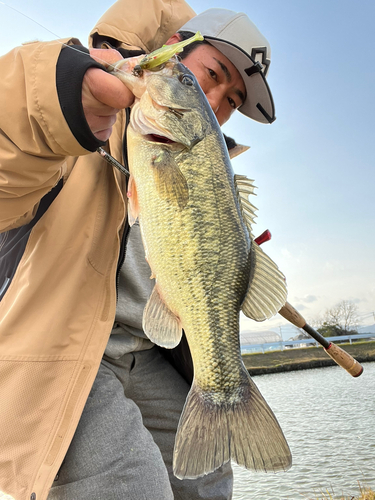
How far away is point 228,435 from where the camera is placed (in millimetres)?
1872

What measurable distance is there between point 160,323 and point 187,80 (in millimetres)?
1262

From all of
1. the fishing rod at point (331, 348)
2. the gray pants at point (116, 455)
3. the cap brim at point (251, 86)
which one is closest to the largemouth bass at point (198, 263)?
the gray pants at point (116, 455)

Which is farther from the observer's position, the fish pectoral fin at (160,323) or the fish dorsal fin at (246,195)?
the fish dorsal fin at (246,195)

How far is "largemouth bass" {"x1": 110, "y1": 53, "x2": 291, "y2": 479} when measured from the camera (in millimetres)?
1875

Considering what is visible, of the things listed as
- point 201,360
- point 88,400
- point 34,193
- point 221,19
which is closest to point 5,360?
point 88,400

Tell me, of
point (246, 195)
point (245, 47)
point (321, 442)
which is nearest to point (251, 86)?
point (245, 47)

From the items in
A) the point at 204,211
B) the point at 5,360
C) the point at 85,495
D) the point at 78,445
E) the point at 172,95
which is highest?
the point at 172,95

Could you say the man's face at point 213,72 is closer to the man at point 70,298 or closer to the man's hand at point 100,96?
the man at point 70,298

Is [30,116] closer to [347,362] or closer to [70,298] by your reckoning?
[70,298]

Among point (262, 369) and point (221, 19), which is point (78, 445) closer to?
point (221, 19)

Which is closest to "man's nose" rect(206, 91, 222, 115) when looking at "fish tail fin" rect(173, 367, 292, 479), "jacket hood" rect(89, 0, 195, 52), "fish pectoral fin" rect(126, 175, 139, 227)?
"jacket hood" rect(89, 0, 195, 52)

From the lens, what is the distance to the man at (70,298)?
1.79 meters

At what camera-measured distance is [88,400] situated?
238 centimetres

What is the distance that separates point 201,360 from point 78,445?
2.84 ft
